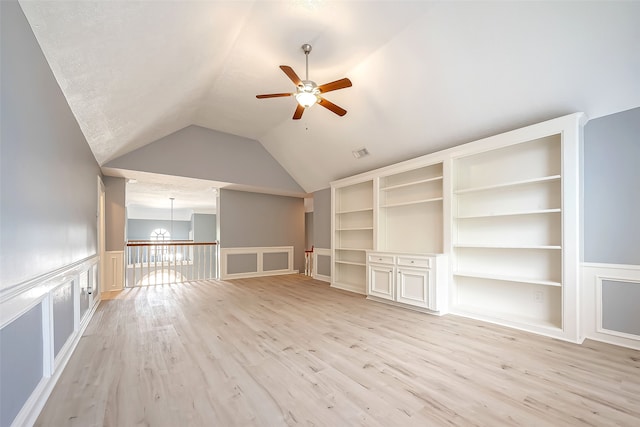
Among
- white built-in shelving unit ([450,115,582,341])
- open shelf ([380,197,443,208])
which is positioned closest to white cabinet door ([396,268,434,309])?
white built-in shelving unit ([450,115,582,341])

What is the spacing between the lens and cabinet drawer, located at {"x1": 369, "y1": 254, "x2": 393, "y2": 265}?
4.45m

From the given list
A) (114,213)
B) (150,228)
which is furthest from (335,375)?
(150,228)

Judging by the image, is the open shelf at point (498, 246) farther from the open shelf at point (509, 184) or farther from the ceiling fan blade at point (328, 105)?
the ceiling fan blade at point (328, 105)

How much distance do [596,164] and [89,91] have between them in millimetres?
5127

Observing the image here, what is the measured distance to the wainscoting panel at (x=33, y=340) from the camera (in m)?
1.42

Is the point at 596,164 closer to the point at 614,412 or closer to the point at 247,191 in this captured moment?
the point at 614,412

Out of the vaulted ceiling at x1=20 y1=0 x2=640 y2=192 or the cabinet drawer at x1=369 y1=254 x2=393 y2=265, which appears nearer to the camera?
the vaulted ceiling at x1=20 y1=0 x2=640 y2=192

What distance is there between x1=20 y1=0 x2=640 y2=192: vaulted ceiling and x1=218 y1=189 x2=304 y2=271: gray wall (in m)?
2.94

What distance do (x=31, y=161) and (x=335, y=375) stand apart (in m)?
2.59

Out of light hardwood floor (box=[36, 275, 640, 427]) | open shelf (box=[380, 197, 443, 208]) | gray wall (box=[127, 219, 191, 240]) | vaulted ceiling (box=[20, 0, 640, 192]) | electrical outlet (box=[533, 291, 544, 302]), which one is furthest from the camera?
gray wall (box=[127, 219, 191, 240])

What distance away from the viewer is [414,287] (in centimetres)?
405

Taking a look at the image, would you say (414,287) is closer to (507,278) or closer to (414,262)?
(414,262)

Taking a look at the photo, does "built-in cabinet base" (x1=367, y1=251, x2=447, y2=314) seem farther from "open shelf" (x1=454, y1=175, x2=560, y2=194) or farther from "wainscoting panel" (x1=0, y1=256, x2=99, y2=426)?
"wainscoting panel" (x1=0, y1=256, x2=99, y2=426)

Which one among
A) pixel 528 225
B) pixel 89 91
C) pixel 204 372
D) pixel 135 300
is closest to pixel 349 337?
pixel 204 372
